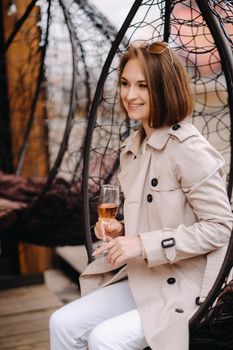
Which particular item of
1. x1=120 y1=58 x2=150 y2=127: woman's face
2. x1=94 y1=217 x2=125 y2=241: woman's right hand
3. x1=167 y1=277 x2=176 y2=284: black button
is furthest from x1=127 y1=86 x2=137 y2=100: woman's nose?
x1=167 y1=277 x2=176 y2=284: black button

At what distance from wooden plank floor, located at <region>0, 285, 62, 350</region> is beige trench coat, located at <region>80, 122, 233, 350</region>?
1.20 metres

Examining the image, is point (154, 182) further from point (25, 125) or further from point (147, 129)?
point (25, 125)

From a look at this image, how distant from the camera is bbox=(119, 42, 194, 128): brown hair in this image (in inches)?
66.9

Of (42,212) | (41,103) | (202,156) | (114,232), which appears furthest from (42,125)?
(202,156)

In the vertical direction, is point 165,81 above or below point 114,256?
above

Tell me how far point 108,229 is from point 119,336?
322 millimetres

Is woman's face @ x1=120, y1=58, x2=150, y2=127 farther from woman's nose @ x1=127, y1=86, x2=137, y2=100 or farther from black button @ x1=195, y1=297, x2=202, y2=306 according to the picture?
black button @ x1=195, y1=297, x2=202, y2=306

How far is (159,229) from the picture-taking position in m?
1.71

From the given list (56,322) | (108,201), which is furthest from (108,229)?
(56,322)

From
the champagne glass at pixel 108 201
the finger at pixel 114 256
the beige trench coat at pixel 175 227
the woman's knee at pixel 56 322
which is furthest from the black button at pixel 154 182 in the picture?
the woman's knee at pixel 56 322

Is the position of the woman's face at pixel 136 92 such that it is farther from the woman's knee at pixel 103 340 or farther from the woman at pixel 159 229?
the woman's knee at pixel 103 340

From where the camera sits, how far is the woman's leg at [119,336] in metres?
1.61

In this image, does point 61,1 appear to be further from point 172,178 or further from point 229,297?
point 229,297

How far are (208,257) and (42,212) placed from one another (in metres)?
1.53
